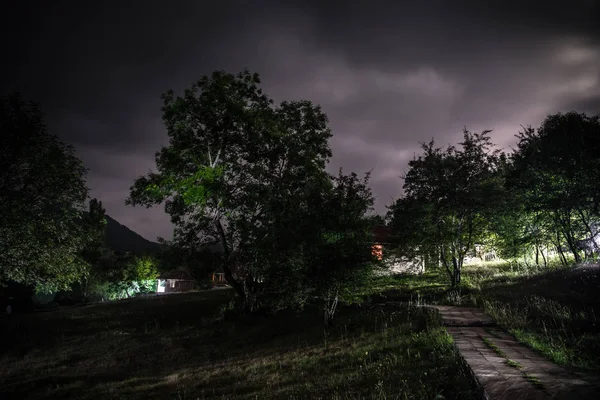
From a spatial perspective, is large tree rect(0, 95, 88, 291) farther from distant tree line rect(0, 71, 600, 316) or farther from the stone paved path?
the stone paved path

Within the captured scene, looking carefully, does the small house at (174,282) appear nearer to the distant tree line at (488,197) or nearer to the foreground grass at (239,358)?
the foreground grass at (239,358)

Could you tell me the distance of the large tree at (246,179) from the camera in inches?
639

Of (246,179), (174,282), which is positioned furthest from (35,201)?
(174,282)

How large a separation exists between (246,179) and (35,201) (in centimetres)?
1273

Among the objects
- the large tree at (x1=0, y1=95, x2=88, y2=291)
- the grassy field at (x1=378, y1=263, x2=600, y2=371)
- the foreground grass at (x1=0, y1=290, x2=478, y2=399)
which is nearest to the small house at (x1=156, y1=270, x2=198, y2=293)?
the foreground grass at (x1=0, y1=290, x2=478, y2=399)

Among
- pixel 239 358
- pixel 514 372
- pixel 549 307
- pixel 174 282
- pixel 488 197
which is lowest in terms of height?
pixel 174 282

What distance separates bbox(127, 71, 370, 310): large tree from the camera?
16.2 m

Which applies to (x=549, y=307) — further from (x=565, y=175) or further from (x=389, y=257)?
(x=565, y=175)

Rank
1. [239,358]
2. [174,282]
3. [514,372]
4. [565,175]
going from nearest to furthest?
[514,372] → [239,358] → [565,175] → [174,282]

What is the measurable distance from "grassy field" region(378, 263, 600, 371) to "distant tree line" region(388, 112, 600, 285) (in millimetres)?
3175

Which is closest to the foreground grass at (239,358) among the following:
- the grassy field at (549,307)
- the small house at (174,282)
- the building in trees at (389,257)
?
the grassy field at (549,307)

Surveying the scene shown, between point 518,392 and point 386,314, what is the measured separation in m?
10.7

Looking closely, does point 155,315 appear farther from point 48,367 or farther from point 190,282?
point 190,282

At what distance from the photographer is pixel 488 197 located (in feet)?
63.0
